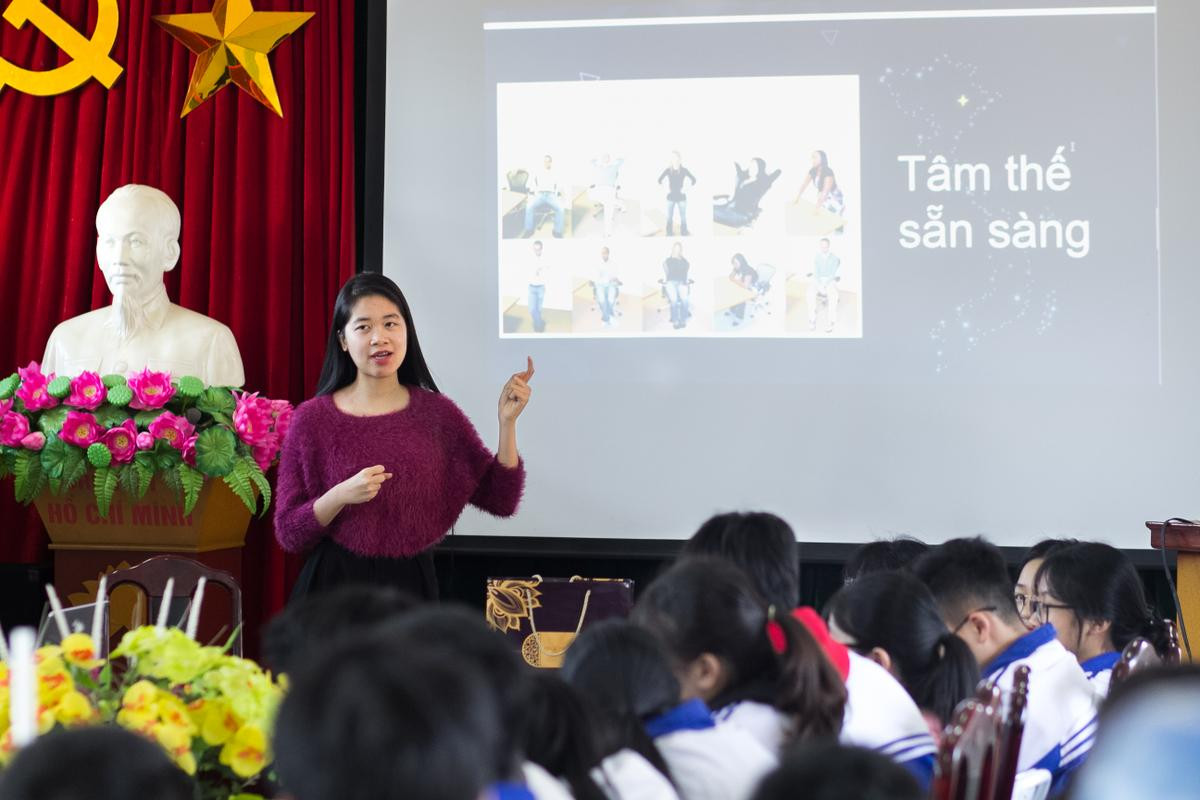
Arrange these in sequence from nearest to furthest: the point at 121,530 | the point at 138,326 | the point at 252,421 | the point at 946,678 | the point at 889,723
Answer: the point at 889,723, the point at 946,678, the point at 252,421, the point at 121,530, the point at 138,326

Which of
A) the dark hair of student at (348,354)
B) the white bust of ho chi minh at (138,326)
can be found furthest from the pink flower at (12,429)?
the dark hair of student at (348,354)

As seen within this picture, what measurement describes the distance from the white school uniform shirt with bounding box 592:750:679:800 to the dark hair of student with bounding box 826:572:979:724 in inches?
30.2

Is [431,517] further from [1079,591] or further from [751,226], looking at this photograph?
[751,226]

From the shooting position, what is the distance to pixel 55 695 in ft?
3.78

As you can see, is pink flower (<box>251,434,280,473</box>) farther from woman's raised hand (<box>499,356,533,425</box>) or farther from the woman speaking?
woman's raised hand (<box>499,356,533,425</box>)

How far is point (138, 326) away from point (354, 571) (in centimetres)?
137

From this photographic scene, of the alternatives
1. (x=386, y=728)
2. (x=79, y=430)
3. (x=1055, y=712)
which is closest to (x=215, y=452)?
(x=79, y=430)

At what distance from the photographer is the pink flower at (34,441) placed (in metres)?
3.18

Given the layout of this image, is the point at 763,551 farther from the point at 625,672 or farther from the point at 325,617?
the point at 325,617

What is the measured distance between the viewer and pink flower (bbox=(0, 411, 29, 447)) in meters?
3.20

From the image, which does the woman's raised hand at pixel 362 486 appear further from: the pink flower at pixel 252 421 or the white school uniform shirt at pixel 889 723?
the white school uniform shirt at pixel 889 723

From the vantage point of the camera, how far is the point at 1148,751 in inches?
24.1

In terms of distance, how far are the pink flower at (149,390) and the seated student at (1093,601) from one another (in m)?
2.11

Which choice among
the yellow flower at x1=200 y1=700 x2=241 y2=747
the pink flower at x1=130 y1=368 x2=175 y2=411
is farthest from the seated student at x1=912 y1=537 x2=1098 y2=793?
the pink flower at x1=130 y1=368 x2=175 y2=411
